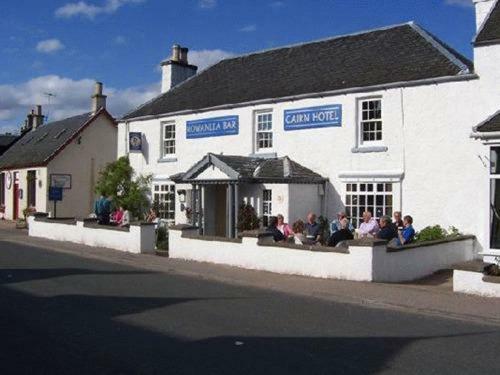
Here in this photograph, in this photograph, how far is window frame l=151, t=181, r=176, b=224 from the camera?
78.7ft

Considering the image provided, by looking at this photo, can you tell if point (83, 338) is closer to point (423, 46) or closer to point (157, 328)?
point (157, 328)

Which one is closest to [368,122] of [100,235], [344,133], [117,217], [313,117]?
[344,133]

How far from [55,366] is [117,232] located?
13.2 meters

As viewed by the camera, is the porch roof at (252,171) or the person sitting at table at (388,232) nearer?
the person sitting at table at (388,232)

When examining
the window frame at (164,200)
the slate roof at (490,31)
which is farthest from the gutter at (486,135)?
the window frame at (164,200)

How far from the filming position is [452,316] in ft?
32.1

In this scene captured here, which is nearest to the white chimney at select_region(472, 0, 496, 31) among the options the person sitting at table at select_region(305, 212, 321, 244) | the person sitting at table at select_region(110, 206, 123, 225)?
the person sitting at table at select_region(305, 212, 321, 244)

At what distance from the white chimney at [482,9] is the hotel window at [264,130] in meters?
7.15

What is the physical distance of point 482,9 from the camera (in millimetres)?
16984

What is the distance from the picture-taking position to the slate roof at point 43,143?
32.3m

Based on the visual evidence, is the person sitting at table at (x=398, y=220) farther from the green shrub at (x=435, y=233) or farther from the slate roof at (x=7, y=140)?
the slate roof at (x=7, y=140)

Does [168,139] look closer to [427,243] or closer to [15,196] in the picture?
[427,243]

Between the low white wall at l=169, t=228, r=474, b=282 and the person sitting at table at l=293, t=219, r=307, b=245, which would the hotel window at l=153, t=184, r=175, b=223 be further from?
the person sitting at table at l=293, t=219, r=307, b=245

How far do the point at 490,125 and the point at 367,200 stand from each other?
15.8 ft
